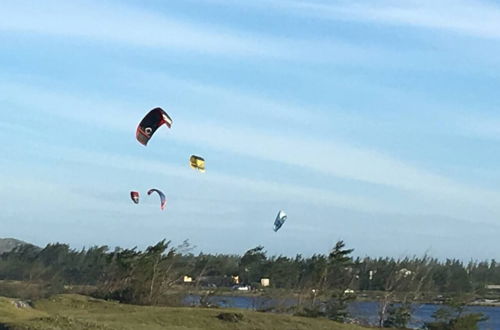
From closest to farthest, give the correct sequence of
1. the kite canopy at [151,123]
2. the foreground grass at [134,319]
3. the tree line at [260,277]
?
1. the foreground grass at [134,319]
2. the kite canopy at [151,123]
3. the tree line at [260,277]

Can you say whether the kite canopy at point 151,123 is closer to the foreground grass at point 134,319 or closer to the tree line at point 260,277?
the foreground grass at point 134,319

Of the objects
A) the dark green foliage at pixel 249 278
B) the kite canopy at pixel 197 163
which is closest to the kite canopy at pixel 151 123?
the kite canopy at pixel 197 163

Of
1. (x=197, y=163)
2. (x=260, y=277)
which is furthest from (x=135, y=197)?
(x=260, y=277)

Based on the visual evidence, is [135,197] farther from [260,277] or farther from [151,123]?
[260,277]

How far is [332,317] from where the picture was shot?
4550 centimetres

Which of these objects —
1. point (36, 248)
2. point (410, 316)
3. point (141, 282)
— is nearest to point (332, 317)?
point (410, 316)

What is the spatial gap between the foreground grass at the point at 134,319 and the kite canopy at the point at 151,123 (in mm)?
6206

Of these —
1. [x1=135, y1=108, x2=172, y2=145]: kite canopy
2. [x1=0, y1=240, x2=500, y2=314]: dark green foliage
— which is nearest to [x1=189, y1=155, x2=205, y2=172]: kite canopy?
[x1=135, y1=108, x2=172, y2=145]: kite canopy

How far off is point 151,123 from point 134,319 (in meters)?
6.73

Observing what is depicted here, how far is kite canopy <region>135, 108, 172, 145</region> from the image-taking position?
32625 mm

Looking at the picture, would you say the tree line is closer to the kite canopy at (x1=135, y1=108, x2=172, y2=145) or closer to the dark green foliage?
the dark green foliage

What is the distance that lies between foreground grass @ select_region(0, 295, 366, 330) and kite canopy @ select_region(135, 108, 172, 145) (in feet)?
20.4

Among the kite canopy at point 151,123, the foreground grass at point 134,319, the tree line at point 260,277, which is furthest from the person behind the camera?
the tree line at point 260,277

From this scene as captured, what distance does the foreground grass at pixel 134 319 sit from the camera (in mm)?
28938
